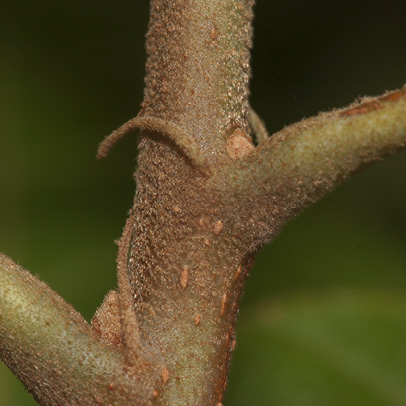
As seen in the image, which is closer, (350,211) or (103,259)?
(103,259)

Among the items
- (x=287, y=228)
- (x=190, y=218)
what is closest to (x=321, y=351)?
(x=287, y=228)

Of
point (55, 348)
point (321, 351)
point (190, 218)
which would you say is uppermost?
point (321, 351)

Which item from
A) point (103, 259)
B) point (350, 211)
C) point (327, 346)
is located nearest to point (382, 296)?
point (327, 346)

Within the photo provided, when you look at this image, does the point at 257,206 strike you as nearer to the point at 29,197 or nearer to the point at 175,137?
the point at 175,137

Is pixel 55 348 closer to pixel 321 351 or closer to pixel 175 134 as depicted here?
pixel 175 134

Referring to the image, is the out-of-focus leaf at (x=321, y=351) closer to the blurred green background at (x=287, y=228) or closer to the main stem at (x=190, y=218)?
the blurred green background at (x=287, y=228)

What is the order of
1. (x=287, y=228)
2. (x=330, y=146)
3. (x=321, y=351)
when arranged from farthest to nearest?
(x=287, y=228) < (x=321, y=351) < (x=330, y=146)
